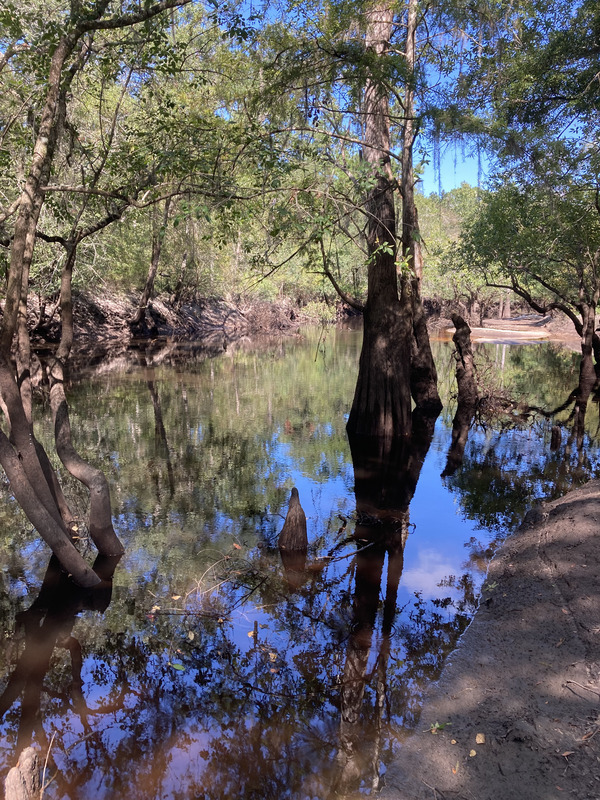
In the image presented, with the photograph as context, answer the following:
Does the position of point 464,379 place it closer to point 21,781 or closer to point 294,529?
point 294,529

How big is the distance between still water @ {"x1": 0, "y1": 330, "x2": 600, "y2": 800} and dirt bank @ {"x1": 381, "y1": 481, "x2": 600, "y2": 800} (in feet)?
0.91

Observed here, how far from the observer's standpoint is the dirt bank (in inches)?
129

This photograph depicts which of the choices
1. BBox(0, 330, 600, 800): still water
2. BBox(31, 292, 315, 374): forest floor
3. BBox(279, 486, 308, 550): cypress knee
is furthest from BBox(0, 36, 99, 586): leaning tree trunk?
BBox(31, 292, 315, 374): forest floor

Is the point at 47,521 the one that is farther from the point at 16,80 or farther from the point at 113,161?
the point at 16,80

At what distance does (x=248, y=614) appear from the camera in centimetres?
575

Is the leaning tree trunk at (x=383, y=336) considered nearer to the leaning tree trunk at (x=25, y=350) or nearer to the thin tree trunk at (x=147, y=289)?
the leaning tree trunk at (x=25, y=350)

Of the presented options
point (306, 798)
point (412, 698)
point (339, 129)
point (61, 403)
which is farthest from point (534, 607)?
point (339, 129)

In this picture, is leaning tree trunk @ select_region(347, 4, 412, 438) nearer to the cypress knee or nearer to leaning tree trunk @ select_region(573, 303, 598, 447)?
the cypress knee

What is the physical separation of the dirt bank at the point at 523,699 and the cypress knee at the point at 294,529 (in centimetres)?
221

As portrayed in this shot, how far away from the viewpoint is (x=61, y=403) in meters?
6.69

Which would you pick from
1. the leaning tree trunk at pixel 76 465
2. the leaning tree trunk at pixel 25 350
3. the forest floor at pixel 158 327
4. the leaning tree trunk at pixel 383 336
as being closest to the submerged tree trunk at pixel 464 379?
the leaning tree trunk at pixel 383 336

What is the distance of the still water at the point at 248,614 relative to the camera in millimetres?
3959

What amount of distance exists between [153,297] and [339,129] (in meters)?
26.3

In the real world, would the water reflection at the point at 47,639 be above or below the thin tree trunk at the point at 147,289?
below
